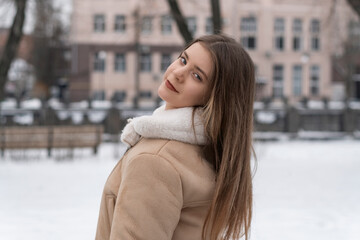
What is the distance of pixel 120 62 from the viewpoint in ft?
131

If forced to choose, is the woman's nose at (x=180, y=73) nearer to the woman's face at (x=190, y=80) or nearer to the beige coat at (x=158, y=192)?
the woman's face at (x=190, y=80)

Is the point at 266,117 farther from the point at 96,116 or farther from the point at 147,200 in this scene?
the point at 147,200

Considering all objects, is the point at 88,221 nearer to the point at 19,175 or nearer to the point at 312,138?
the point at 19,175

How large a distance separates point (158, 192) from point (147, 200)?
0.04m

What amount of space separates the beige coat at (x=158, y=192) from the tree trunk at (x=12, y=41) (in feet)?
33.8

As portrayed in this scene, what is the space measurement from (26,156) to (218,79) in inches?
516

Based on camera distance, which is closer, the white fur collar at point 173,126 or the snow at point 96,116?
the white fur collar at point 173,126

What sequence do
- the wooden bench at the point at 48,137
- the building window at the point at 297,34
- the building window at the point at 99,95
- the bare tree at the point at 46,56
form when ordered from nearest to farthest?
1. the wooden bench at the point at 48,137
2. the building window at the point at 99,95
3. the building window at the point at 297,34
4. the bare tree at the point at 46,56

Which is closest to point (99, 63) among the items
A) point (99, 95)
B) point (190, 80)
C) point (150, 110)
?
point (99, 95)

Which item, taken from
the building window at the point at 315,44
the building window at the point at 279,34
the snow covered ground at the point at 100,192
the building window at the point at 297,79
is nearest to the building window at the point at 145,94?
the building window at the point at 279,34

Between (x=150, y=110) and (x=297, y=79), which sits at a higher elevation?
(x=297, y=79)

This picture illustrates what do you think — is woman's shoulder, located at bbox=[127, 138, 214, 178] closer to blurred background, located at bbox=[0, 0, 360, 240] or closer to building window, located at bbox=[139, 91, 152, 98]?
blurred background, located at bbox=[0, 0, 360, 240]

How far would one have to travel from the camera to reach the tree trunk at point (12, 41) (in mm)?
11078

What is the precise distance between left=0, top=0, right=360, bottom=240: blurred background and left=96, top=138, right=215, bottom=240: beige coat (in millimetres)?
1601
